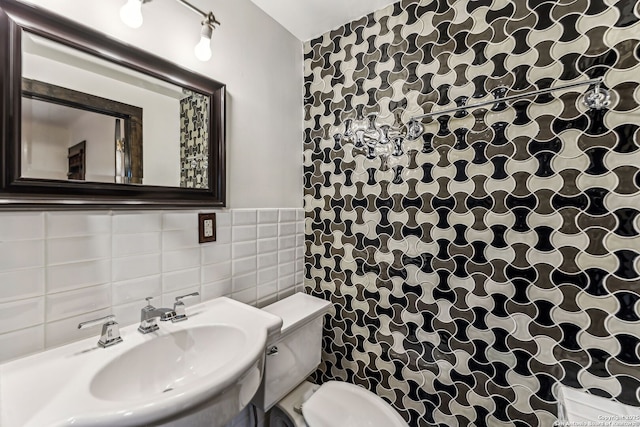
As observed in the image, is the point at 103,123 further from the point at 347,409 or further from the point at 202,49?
the point at 347,409

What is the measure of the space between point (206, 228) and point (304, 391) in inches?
36.2

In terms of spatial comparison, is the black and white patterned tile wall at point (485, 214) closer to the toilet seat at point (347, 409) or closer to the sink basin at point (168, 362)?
the toilet seat at point (347, 409)

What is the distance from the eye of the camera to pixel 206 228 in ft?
3.69

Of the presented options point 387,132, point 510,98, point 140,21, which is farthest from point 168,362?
point 510,98

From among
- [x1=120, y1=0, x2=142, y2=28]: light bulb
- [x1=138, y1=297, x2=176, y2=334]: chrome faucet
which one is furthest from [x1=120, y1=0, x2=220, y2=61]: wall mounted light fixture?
[x1=138, y1=297, x2=176, y2=334]: chrome faucet

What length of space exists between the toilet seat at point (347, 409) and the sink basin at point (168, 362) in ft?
1.74

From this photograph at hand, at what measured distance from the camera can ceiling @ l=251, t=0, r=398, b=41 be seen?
4.41 ft

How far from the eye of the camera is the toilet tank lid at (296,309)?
3.93 ft

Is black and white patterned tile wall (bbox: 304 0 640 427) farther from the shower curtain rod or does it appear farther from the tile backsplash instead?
the tile backsplash

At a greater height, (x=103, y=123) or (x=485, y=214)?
(x=103, y=123)

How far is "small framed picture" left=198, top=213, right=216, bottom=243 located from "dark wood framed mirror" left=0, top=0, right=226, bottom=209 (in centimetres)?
6

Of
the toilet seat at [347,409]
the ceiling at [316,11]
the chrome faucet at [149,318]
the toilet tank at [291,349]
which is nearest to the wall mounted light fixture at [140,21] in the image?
the ceiling at [316,11]

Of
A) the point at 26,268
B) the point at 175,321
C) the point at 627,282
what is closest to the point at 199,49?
the point at 26,268

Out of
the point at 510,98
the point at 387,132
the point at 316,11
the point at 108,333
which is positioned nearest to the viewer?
the point at 108,333
